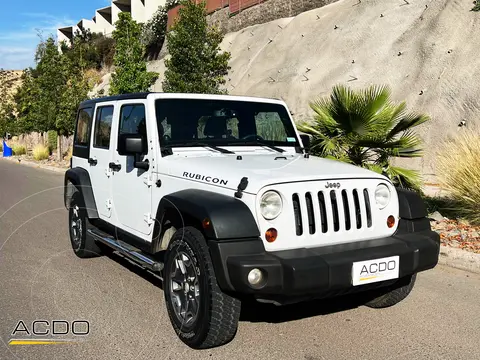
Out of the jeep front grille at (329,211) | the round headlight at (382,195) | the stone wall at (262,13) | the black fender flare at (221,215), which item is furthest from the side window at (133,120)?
the stone wall at (262,13)

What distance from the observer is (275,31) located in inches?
1181

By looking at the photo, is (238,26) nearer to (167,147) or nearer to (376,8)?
(376,8)

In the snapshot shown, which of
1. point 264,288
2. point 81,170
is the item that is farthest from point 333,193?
point 81,170

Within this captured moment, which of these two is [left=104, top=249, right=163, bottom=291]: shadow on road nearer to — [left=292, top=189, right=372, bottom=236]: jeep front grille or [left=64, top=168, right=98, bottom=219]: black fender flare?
[left=64, top=168, right=98, bottom=219]: black fender flare

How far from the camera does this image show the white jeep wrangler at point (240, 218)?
3.18 meters

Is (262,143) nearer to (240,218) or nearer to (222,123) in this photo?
(222,123)

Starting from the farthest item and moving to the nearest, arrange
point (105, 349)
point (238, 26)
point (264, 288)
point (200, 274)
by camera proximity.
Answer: point (238, 26) < point (105, 349) < point (200, 274) < point (264, 288)

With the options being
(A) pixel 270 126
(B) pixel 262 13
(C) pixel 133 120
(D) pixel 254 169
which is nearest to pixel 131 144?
(C) pixel 133 120

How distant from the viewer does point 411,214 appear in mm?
3893

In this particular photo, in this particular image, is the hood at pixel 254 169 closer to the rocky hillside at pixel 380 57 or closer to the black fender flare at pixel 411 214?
the black fender flare at pixel 411 214

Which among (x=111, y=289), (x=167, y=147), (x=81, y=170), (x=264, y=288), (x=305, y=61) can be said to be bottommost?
(x=111, y=289)

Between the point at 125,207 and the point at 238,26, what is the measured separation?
31.4 meters

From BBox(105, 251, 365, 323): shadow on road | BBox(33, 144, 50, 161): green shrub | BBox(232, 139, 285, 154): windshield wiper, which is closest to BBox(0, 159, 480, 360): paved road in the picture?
BBox(105, 251, 365, 323): shadow on road

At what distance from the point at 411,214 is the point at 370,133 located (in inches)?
159
